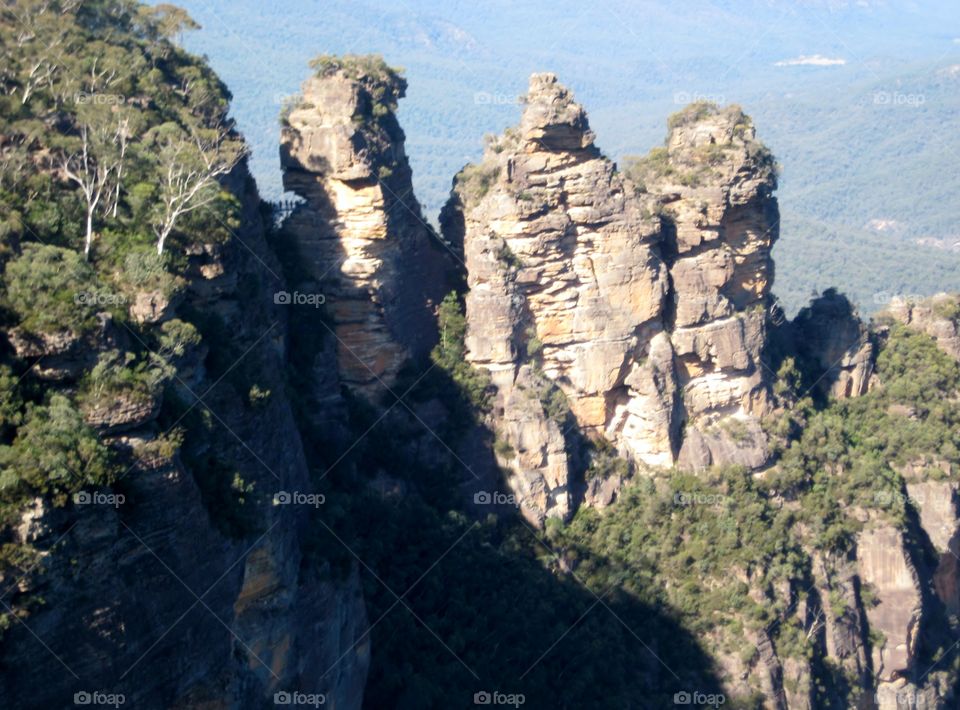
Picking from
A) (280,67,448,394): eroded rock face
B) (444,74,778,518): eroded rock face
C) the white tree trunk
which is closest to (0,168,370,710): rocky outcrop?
the white tree trunk

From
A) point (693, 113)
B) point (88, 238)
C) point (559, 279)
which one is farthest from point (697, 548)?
point (88, 238)

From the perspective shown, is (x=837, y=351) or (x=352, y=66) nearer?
(x=352, y=66)

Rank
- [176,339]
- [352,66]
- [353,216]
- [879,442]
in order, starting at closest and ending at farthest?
1. [176,339]
2. [353,216]
3. [352,66]
4. [879,442]

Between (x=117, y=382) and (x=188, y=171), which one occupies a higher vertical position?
(x=188, y=171)

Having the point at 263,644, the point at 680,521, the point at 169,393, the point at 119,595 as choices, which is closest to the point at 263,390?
the point at 169,393

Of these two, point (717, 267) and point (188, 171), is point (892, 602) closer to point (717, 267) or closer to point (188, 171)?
point (717, 267)

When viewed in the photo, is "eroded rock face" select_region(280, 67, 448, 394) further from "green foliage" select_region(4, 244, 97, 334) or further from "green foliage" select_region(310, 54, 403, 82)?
"green foliage" select_region(4, 244, 97, 334)

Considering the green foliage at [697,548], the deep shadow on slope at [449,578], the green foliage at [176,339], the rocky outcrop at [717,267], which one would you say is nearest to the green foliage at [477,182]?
the rocky outcrop at [717,267]
